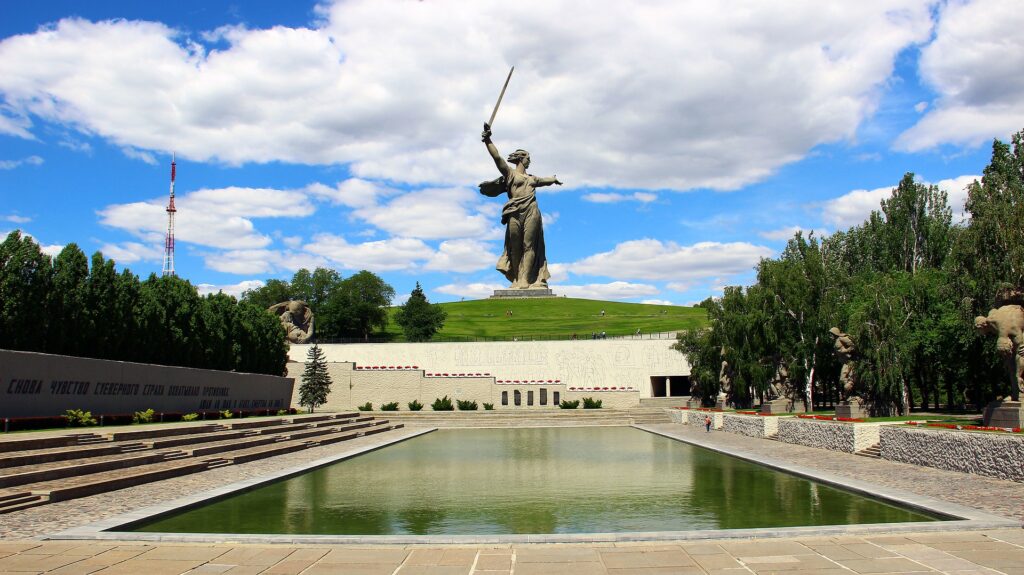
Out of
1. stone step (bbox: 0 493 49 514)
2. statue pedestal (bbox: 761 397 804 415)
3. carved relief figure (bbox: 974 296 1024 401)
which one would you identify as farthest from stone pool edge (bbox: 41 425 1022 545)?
statue pedestal (bbox: 761 397 804 415)

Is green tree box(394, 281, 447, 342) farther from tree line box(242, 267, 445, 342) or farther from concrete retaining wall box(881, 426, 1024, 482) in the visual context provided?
concrete retaining wall box(881, 426, 1024, 482)

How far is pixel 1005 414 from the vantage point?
18.5m

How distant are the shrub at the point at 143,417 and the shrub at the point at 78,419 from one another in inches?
114

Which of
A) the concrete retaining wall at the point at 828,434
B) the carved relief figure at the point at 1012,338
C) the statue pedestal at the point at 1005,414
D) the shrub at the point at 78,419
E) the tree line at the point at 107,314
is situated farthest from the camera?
the tree line at the point at 107,314

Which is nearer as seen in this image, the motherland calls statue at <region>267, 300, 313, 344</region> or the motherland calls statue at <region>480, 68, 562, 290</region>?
the motherland calls statue at <region>267, 300, 313, 344</region>

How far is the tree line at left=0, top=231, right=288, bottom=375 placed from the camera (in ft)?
86.5

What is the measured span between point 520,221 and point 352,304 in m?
23.5

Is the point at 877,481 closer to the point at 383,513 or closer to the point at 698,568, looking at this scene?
the point at 698,568

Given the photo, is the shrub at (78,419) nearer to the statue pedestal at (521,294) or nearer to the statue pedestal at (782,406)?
the statue pedestal at (782,406)

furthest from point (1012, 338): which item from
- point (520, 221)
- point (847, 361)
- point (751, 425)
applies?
Answer: point (520, 221)

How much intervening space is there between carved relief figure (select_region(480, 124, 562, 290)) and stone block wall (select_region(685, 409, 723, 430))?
39842mm

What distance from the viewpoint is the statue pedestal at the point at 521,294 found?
83.2 metres

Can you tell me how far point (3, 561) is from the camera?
845 centimetres

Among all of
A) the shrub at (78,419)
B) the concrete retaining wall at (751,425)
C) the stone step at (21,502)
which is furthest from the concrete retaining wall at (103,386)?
the concrete retaining wall at (751,425)
